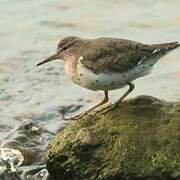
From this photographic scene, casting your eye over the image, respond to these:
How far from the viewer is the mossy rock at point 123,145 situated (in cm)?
677

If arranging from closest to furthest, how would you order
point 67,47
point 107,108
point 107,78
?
point 107,78 → point 107,108 → point 67,47

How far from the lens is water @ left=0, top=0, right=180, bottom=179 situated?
9.86 metres

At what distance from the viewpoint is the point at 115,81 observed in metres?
7.07

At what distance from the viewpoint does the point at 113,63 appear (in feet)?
23.5

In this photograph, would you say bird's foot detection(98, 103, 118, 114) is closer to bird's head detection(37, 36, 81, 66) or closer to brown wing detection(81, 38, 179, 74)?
brown wing detection(81, 38, 179, 74)

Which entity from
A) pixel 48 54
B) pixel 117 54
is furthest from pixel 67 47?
pixel 48 54

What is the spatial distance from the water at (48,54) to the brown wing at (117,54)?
1.53 m

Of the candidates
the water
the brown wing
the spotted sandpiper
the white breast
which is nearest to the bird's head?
the spotted sandpiper

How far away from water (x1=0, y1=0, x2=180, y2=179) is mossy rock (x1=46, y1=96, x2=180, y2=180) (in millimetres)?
937

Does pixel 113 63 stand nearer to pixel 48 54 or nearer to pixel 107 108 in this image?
pixel 107 108

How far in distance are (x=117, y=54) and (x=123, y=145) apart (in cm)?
96

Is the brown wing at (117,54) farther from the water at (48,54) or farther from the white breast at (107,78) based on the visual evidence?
the water at (48,54)

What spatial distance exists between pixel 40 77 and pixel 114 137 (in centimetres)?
496

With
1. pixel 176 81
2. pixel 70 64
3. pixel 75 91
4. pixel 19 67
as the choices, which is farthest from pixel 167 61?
pixel 70 64
